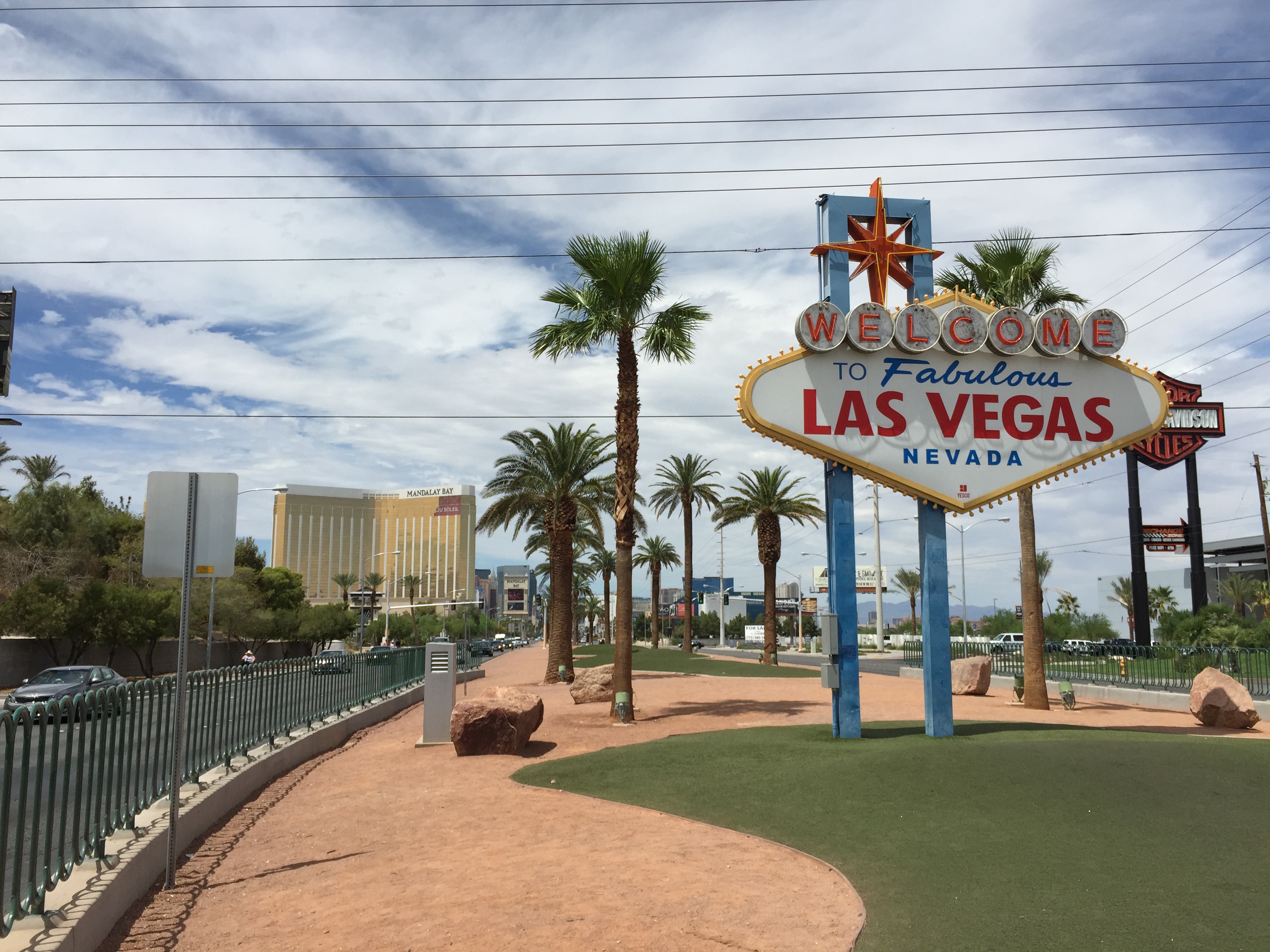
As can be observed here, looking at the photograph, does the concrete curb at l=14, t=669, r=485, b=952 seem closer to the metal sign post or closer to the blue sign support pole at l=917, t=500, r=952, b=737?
the metal sign post

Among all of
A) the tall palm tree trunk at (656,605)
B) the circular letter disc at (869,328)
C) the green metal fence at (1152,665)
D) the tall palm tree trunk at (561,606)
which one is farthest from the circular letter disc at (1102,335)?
the tall palm tree trunk at (656,605)

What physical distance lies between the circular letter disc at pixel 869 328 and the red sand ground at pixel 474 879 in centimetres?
809

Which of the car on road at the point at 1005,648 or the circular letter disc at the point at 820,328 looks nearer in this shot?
the circular letter disc at the point at 820,328

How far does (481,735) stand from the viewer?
51.8 ft

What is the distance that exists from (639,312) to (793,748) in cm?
1166

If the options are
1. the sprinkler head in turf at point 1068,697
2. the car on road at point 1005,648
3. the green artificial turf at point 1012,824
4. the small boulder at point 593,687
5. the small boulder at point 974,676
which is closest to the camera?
the green artificial turf at point 1012,824

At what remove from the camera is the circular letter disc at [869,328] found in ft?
48.7

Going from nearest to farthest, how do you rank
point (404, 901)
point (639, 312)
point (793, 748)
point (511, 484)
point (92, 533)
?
point (404, 901) → point (793, 748) → point (639, 312) → point (511, 484) → point (92, 533)

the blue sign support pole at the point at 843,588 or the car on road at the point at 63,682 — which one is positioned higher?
the blue sign support pole at the point at 843,588

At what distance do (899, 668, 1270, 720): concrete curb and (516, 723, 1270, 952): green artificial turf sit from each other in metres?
11.8

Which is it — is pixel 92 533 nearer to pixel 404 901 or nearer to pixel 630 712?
pixel 630 712

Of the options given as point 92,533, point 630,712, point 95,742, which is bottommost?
point 630,712

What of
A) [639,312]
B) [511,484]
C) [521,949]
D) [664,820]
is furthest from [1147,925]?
[511,484]

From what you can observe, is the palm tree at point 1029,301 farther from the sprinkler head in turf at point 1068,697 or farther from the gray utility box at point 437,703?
the gray utility box at point 437,703
